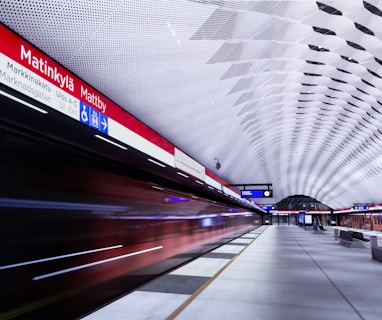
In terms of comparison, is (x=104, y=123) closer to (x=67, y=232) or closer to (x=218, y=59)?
(x=67, y=232)

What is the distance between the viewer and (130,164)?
8609 millimetres

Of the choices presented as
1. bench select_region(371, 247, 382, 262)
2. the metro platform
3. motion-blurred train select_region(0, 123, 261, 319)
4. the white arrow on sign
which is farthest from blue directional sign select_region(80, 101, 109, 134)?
bench select_region(371, 247, 382, 262)

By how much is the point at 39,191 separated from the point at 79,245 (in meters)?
1.43

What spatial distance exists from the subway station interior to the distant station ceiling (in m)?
0.05

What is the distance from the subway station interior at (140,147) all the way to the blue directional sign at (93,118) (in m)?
0.04

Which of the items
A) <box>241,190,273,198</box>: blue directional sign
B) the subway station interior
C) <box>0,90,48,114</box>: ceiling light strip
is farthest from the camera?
<box>241,190,273,198</box>: blue directional sign

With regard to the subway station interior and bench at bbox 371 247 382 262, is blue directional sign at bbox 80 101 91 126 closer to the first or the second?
the subway station interior

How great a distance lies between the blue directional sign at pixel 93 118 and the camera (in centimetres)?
556

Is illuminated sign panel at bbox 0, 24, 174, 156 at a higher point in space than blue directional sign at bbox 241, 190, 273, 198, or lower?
higher

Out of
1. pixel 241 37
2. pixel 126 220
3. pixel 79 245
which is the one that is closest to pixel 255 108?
pixel 241 37

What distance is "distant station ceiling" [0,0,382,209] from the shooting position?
5.86 meters

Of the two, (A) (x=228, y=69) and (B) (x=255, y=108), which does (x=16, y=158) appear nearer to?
(A) (x=228, y=69)

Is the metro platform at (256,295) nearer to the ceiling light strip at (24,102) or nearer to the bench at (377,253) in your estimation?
the bench at (377,253)

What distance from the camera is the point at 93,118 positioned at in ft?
19.4
